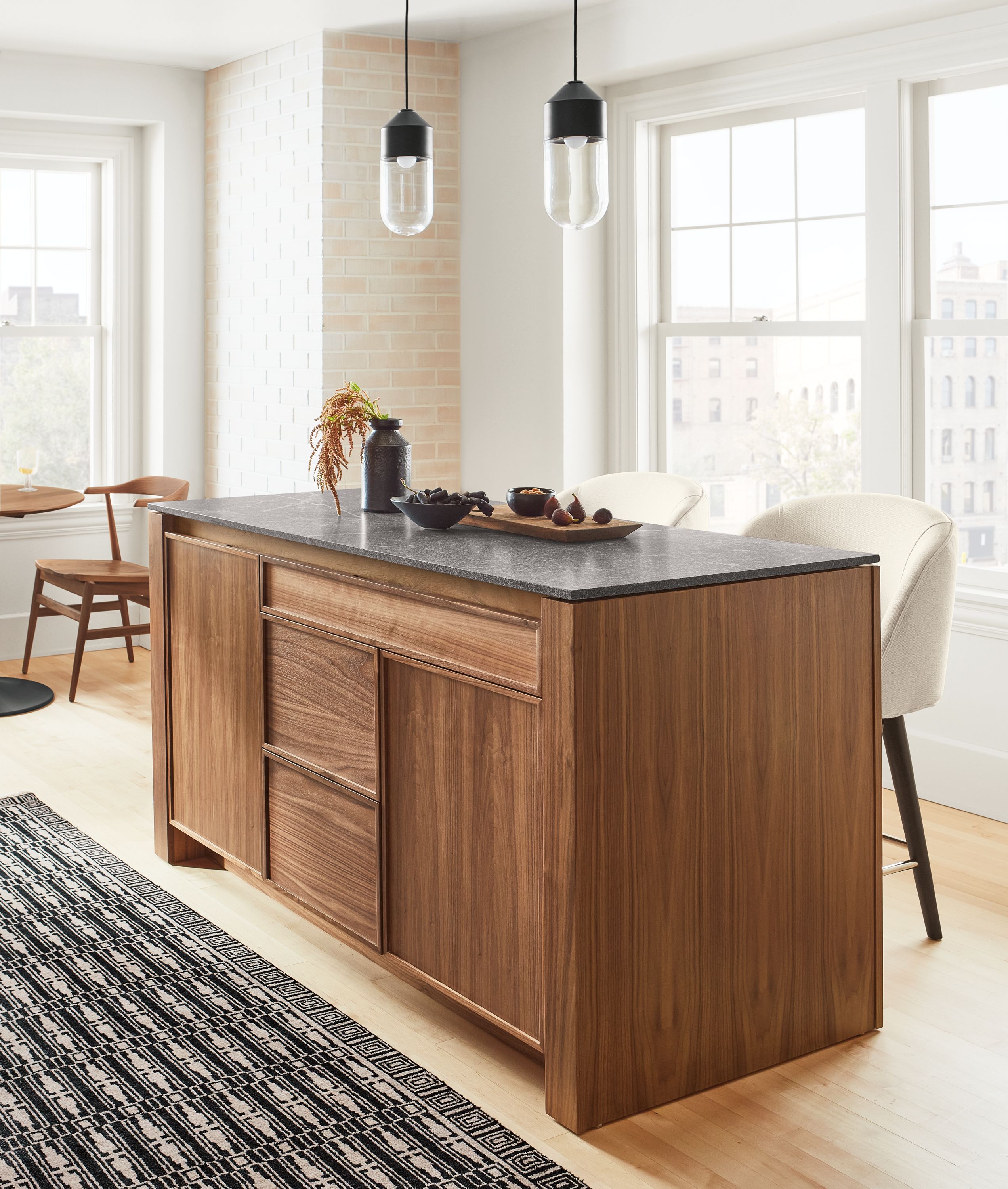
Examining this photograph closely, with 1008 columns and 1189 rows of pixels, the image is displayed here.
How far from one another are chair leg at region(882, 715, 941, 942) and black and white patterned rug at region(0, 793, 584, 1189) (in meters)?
1.23

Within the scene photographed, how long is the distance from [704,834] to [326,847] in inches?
36.6

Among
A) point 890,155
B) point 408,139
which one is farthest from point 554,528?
point 890,155

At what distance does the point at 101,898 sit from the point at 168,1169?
1268 millimetres

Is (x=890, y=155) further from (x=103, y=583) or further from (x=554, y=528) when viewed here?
(x=103, y=583)

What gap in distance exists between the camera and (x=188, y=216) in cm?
604

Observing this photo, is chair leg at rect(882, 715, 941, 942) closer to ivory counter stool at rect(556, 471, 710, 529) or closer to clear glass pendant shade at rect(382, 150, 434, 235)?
ivory counter stool at rect(556, 471, 710, 529)

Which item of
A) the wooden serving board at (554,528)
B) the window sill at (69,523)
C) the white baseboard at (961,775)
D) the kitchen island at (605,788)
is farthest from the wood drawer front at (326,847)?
the window sill at (69,523)

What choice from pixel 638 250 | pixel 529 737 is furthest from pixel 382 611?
pixel 638 250

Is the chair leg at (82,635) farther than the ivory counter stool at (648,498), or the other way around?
the chair leg at (82,635)

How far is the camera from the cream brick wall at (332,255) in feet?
17.2

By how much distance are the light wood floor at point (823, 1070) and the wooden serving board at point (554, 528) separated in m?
0.99

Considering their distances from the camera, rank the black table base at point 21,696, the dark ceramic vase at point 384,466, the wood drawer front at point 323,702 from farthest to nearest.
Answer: the black table base at point 21,696
the dark ceramic vase at point 384,466
the wood drawer front at point 323,702

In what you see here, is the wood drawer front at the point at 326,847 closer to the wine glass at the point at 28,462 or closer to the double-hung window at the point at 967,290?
the double-hung window at the point at 967,290

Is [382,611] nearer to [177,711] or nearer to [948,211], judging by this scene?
[177,711]
